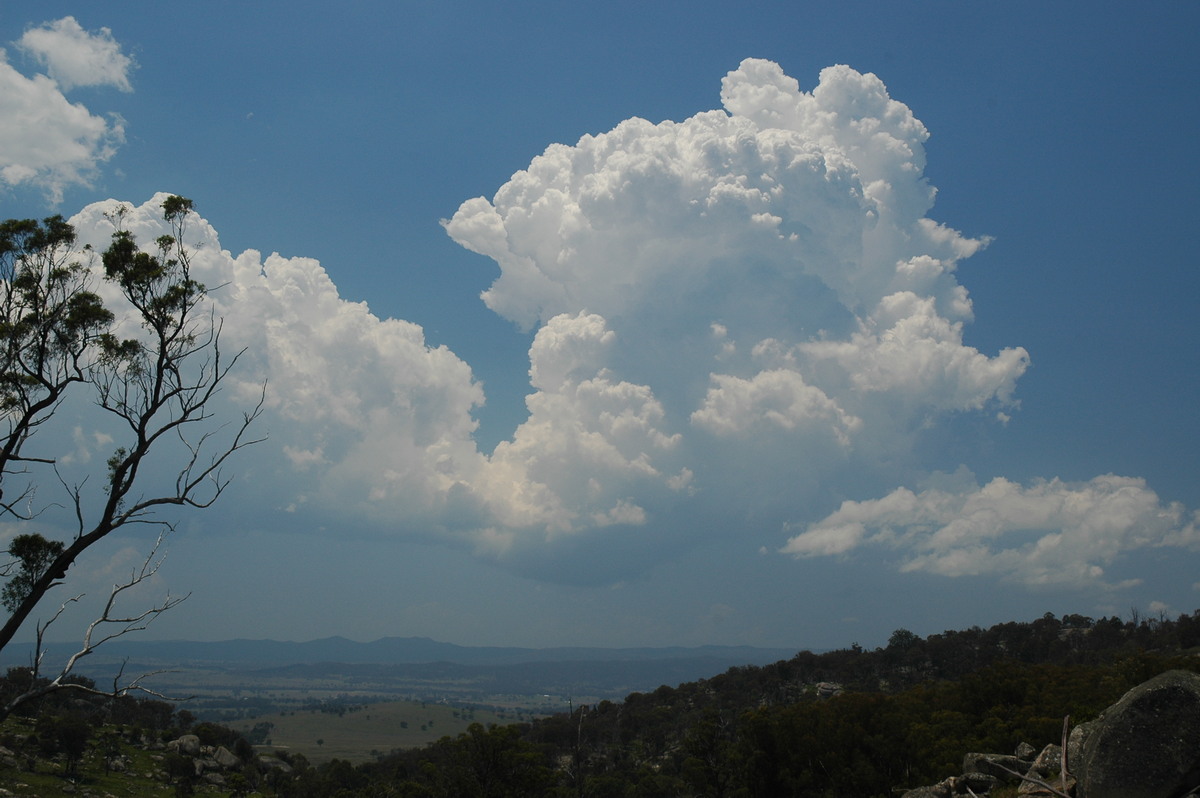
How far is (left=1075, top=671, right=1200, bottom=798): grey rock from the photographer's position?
14.9 m

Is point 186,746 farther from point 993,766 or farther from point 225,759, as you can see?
point 993,766

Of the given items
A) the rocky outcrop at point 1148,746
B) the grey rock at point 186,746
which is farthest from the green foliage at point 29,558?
the grey rock at point 186,746

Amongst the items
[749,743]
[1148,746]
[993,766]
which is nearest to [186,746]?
[749,743]

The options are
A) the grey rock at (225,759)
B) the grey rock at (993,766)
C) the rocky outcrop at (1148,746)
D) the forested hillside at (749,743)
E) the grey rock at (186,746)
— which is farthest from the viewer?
the grey rock at (225,759)

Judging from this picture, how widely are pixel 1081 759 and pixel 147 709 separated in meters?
98.3

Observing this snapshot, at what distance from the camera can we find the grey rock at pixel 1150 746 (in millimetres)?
14852

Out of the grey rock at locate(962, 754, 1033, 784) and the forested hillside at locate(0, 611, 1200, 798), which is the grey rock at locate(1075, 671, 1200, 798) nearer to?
the grey rock at locate(962, 754, 1033, 784)

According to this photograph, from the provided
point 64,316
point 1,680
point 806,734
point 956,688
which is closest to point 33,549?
point 64,316

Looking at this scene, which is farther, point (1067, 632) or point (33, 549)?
point (1067, 632)

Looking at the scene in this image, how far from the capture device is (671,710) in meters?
85.8

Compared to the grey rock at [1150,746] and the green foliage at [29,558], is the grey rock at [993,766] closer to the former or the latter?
the grey rock at [1150,746]

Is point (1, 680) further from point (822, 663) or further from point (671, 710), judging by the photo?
point (822, 663)

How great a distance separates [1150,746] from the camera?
15141mm

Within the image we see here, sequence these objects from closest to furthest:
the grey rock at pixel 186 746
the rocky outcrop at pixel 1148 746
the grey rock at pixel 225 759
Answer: the rocky outcrop at pixel 1148 746
the grey rock at pixel 186 746
the grey rock at pixel 225 759
